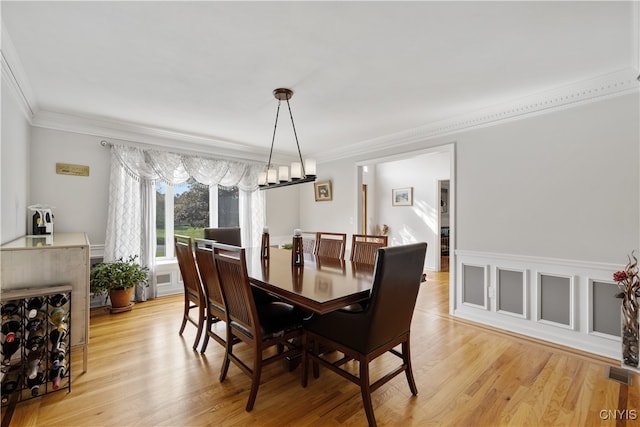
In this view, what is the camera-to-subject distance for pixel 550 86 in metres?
2.70

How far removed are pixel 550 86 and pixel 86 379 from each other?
449 cm

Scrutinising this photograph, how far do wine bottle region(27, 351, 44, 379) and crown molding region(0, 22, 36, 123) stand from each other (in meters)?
2.00

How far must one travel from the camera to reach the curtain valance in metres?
3.96

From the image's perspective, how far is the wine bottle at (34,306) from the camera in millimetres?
1924

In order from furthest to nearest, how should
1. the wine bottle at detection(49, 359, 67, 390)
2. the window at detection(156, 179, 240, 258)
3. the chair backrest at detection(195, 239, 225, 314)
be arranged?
the window at detection(156, 179, 240, 258) → the chair backrest at detection(195, 239, 225, 314) → the wine bottle at detection(49, 359, 67, 390)

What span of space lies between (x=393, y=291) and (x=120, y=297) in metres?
3.41

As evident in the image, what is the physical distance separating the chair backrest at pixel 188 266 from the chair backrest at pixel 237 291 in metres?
0.67

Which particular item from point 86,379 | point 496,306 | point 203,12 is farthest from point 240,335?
point 496,306

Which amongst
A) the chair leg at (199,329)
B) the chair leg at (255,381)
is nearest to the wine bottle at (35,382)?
the chair leg at (199,329)

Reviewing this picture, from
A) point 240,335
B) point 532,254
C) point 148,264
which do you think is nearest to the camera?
point 240,335

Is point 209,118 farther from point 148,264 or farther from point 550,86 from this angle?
point 550,86

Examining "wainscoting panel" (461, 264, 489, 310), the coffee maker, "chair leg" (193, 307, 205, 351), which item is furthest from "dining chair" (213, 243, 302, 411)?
the coffee maker

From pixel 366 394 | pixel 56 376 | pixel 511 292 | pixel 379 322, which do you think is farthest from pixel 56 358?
pixel 511 292

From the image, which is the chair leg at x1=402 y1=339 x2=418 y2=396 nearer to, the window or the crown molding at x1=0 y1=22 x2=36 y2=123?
the crown molding at x1=0 y1=22 x2=36 y2=123
